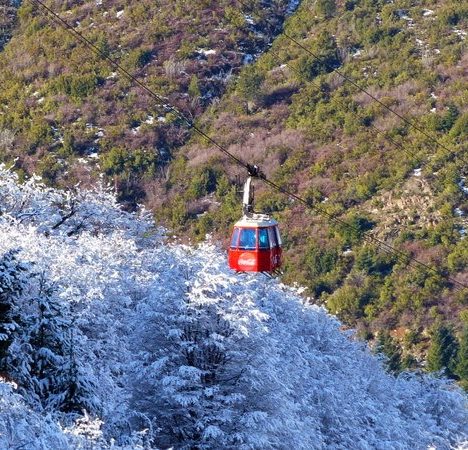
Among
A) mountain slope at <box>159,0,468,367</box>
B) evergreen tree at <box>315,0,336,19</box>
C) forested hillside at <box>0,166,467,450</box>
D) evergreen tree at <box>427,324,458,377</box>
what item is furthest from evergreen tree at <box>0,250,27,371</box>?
evergreen tree at <box>315,0,336,19</box>

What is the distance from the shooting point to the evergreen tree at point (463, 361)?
73188 mm

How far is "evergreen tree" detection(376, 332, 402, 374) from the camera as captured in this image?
69.5m

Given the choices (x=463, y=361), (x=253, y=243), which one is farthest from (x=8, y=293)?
(x=463, y=361)

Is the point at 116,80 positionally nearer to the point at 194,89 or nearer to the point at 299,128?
the point at 194,89

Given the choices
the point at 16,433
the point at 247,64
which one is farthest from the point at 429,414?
the point at 247,64

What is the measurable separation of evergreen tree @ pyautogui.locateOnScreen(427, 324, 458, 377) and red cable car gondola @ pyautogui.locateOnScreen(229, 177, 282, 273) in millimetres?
45100

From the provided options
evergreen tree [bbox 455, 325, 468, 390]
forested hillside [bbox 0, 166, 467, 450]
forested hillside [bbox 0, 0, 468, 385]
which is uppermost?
forested hillside [bbox 0, 166, 467, 450]

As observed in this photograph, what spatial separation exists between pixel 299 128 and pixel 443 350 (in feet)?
122

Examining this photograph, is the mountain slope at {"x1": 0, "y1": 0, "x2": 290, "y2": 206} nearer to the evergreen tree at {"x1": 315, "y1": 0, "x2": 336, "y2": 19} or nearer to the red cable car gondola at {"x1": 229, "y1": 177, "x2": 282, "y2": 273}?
the evergreen tree at {"x1": 315, "y1": 0, "x2": 336, "y2": 19}

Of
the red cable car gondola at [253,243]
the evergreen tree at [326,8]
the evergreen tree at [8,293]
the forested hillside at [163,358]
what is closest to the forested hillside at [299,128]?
the evergreen tree at [326,8]

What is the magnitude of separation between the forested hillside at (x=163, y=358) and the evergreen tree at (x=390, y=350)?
21.3m

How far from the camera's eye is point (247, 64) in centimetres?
12306

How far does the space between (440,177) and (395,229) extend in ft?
22.2

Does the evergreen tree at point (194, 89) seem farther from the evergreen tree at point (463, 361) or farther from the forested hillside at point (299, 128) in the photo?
the evergreen tree at point (463, 361)
